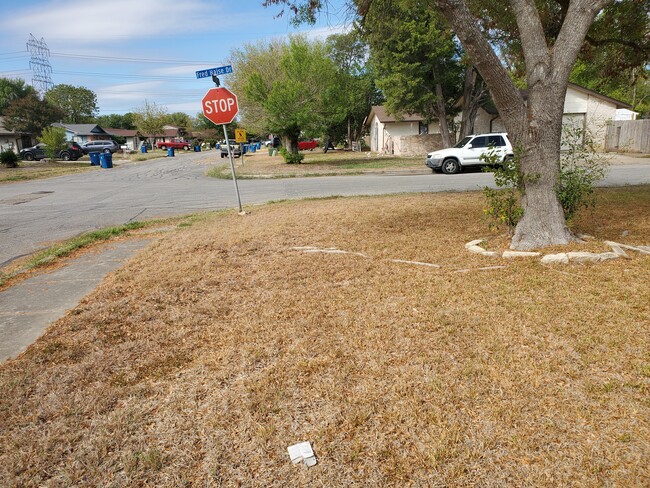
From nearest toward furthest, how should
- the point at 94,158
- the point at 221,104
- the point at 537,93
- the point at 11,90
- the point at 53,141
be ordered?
the point at 537,93, the point at 221,104, the point at 94,158, the point at 53,141, the point at 11,90

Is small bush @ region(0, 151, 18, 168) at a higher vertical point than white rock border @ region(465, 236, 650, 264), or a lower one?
higher

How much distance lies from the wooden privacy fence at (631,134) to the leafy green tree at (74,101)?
105 metres

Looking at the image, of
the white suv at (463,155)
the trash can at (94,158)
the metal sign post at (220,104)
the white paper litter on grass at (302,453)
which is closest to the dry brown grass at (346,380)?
the white paper litter on grass at (302,453)

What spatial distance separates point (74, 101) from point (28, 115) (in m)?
58.1

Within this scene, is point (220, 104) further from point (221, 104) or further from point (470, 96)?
point (470, 96)

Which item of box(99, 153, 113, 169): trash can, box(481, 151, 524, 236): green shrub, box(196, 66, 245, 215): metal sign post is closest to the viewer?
box(481, 151, 524, 236): green shrub

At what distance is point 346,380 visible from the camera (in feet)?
9.84

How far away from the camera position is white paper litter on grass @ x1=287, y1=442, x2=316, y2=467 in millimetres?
2320

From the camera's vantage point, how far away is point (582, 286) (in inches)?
173

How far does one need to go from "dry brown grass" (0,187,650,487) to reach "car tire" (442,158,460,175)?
15.2m

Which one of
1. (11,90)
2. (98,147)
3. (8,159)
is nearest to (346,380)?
(8,159)

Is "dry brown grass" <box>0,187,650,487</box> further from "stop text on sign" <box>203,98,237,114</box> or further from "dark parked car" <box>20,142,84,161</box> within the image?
"dark parked car" <box>20,142,84,161</box>

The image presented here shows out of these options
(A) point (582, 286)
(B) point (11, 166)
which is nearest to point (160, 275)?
(A) point (582, 286)

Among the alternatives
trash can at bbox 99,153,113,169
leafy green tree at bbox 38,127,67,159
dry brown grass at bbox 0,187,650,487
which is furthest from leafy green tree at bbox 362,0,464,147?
leafy green tree at bbox 38,127,67,159
